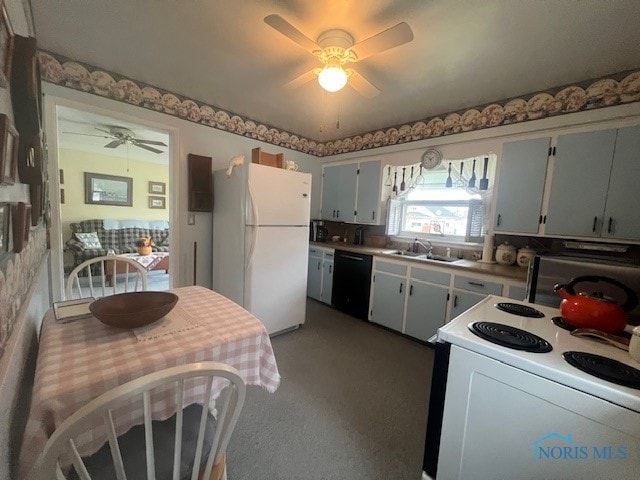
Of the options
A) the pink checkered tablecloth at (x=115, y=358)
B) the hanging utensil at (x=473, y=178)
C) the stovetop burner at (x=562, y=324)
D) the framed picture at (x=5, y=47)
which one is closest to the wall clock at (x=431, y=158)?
the hanging utensil at (x=473, y=178)

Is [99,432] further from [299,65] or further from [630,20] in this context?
[630,20]

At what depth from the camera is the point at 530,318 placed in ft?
3.97

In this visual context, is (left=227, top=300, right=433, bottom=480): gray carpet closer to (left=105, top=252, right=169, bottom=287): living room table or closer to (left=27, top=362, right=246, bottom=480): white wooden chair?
(left=27, top=362, right=246, bottom=480): white wooden chair

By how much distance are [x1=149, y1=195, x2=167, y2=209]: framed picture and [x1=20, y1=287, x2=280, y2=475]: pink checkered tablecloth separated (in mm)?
5332

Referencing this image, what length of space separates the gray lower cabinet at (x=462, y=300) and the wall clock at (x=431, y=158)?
4.60ft

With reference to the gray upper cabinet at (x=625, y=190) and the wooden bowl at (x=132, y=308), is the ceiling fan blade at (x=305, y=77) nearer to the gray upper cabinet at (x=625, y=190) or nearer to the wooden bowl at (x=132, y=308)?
the wooden bowl at (x=132, y=308)

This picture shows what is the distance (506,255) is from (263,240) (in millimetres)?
2331

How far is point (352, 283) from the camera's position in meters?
3.23

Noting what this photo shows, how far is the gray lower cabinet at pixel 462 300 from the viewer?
2.30m

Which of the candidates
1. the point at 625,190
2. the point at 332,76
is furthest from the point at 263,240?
the point at 625,190

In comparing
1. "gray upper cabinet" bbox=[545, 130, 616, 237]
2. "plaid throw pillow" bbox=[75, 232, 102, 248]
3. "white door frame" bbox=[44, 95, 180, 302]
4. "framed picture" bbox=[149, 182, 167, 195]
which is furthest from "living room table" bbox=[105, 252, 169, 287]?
"gray upper cabinet" bbox=[545, 130, 616, 237]

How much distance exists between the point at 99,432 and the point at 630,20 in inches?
118

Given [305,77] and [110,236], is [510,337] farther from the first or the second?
[110,236]

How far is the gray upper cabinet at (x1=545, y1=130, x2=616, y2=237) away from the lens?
6.54 feet
